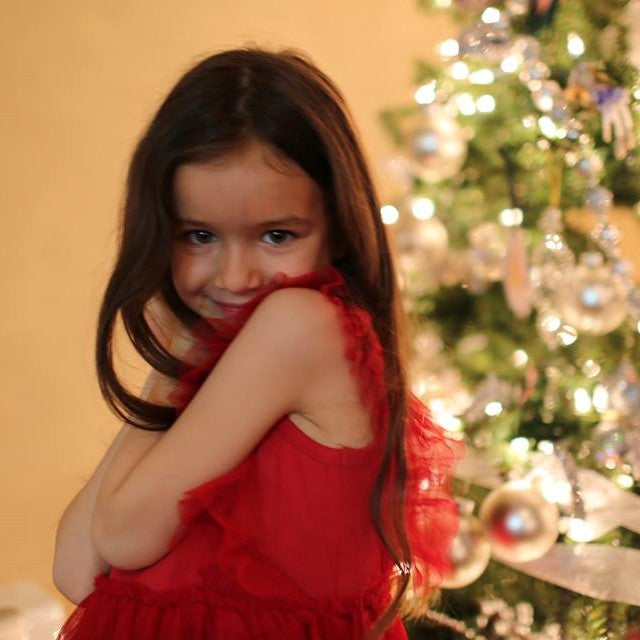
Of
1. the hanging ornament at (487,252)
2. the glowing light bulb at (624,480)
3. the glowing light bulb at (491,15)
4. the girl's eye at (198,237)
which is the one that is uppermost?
the glowing light bulb at (491,15)

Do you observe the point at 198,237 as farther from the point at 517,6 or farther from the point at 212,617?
the point at 517,6

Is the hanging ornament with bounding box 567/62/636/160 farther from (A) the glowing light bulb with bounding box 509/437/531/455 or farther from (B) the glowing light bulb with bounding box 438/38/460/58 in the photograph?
(A) the glowing light bulb with bounding box 509/437/531/455

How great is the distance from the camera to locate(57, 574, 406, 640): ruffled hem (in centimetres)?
79

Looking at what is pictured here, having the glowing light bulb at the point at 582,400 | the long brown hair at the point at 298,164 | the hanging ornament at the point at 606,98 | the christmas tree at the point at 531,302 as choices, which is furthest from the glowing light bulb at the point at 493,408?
the long brown hair at the point at 298,164

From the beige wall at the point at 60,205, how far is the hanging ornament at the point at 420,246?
25.0 inches

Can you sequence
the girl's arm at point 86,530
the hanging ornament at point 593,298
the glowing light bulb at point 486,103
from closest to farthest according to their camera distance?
the girl's arm at point 86,530, the hanging ornament at point 593,298, the glowing light bulb at point 486,103

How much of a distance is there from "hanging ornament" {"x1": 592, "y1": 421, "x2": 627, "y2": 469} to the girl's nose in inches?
38.0

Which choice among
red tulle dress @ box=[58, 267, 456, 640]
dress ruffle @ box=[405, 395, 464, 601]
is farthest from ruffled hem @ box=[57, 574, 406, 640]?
dress ruffle @ box=[405, 395, 464, 601]

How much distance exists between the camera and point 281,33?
7.66 ft

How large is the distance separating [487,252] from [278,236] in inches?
36.6

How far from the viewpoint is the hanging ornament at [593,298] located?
154 centimetres

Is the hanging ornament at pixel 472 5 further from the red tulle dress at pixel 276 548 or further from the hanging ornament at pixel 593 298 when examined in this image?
the red tulle dress at pixel 276 548

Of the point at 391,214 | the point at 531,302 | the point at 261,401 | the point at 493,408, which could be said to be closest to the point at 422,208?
the point at 391,214

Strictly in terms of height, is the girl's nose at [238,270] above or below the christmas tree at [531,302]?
above
